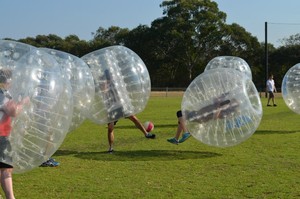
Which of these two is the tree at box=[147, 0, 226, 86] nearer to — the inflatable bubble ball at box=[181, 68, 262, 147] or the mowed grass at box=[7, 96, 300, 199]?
the mowed grass at box=[7, 96, 300, 199]

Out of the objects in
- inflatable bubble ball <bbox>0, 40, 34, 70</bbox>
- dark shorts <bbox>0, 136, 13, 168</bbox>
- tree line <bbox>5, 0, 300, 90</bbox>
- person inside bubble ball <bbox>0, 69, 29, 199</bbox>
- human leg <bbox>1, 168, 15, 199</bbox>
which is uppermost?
tree line <bbox>5, 0, 300, 90</bbox>

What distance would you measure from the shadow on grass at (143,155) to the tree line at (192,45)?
139 ft

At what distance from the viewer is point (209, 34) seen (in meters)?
52.2

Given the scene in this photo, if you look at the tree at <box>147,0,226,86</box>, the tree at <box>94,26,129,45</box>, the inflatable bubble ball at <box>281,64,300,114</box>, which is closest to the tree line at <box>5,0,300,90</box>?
the tree at <box>147,0,226,86</box>

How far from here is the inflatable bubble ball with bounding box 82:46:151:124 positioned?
27.5ft

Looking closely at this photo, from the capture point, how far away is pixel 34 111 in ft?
15.8

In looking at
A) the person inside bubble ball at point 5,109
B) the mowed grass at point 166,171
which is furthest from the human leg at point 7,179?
the mowed grass at point 166,171

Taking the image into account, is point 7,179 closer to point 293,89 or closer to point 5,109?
point 5,109

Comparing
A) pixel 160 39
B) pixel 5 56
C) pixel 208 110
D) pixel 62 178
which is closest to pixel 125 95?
pixel 208 110

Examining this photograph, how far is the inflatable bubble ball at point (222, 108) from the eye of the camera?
769cm

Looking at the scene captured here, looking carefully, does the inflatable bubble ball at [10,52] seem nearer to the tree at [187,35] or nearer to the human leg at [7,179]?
the human leg at [7,179]

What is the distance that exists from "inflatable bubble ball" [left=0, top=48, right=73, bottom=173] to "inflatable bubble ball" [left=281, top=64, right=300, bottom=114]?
814 centimetres

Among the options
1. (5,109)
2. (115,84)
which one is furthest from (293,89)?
(5,109)

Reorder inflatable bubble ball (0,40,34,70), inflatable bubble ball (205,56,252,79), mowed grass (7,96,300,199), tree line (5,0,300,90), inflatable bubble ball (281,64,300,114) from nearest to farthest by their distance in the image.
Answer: inflatable bubble ball (0,40,34,70), mowed grass (7,96,300,199), inflatable bubble ball (281,64,300,114), inflatable bubble ball (205,56,252,79), tree line (5,0,300,90)
